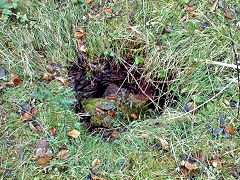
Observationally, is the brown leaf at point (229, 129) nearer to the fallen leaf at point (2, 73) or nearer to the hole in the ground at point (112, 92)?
the hole in the ground at point (112, 92)

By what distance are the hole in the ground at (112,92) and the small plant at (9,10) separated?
802 mm

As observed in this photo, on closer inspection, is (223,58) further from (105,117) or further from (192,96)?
(105,117)

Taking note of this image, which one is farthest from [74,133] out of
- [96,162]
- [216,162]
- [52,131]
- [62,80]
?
[216,162]

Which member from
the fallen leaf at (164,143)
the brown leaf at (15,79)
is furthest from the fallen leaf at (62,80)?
the fallen leaf at (164,143)

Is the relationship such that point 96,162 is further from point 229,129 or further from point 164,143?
point 229,129

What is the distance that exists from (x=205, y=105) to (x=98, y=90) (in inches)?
54.1

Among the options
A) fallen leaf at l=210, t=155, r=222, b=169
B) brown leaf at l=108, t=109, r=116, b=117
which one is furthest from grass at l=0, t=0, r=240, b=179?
brown leaf at l=108, t=109, r=116, b=117

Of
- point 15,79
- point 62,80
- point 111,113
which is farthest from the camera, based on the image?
point 111,113

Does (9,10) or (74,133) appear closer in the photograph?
(74,133)

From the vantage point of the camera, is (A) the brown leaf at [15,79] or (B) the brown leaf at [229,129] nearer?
(B) the brown leaf at [229,129]

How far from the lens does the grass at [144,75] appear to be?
2.39 meters

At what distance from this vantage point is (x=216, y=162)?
90.8 inches

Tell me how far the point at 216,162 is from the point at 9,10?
265cm

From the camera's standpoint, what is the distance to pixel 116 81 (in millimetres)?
3404
